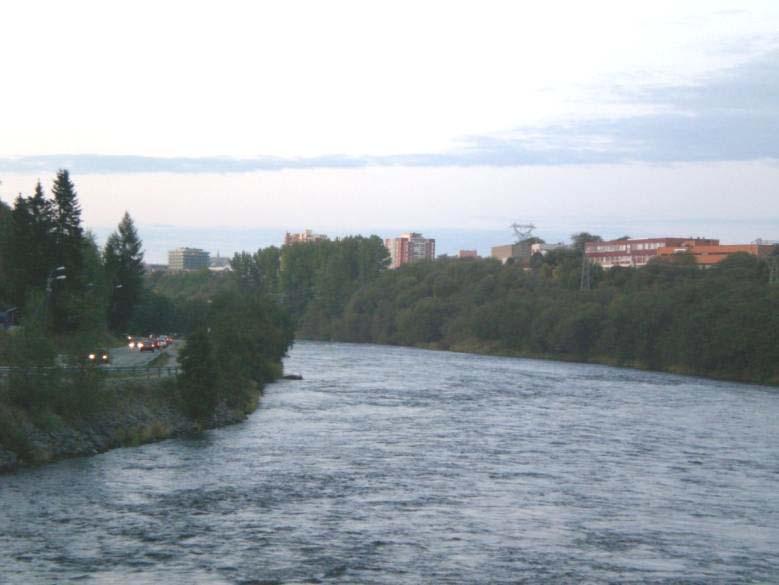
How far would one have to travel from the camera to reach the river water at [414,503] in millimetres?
25859

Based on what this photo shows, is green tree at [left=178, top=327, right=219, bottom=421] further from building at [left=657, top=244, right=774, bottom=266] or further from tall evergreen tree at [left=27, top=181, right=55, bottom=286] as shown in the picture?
building at [left=657, top=244, right=774, bottom=266]

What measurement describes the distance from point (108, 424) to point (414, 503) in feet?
55.7

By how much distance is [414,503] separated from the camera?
33.6 metres

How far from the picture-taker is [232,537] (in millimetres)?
28672

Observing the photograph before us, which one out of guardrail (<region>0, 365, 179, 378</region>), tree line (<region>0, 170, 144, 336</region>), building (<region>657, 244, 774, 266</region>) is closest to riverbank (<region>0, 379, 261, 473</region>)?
guardrail (<region>0, 365, 179, 378</region>)

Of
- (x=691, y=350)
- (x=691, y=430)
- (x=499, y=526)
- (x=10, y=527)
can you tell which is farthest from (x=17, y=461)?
(x=691, y=350)

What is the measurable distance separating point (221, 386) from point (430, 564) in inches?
1285

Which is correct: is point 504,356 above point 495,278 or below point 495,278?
below

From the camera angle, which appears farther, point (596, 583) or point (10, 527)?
point (10, 527)

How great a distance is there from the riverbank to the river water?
1.00m

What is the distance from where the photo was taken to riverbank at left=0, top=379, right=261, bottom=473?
125 feet

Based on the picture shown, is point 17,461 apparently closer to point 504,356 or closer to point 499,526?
point 499,526

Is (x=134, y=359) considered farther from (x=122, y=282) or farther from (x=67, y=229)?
(x=122, y=282)

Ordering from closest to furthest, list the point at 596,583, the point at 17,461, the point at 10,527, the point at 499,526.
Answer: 1. the point at 596,583
2. the point at 10,527
3. the point at 499,526
4. the point at 17,461
